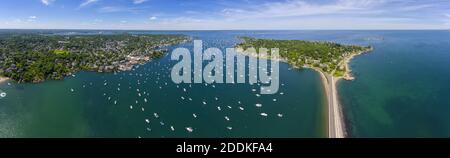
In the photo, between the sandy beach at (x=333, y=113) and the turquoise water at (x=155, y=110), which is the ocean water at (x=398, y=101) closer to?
the sandy beach at (x=333, y=113)

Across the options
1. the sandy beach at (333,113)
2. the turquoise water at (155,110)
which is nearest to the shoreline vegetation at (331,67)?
the sandy beach at (333,113)

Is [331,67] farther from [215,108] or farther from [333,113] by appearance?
[215,108]

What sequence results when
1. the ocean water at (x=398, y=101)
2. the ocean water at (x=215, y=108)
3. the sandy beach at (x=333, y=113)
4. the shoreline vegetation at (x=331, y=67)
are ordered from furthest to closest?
the shoreline vegetation at (x=331, y=67)
the ocean water at (x=398, y=101)
the ocean water at (x=215, y=108)
the sandy beach at (x=333, y=113)

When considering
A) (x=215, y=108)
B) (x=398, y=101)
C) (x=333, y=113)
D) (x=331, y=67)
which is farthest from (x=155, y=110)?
(x=331, y=67)

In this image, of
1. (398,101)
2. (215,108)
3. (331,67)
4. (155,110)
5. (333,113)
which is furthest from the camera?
(331,67)

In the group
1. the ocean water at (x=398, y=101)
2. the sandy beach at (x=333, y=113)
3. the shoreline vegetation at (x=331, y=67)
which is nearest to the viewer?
the sandy beach at (x=333, y=113)
